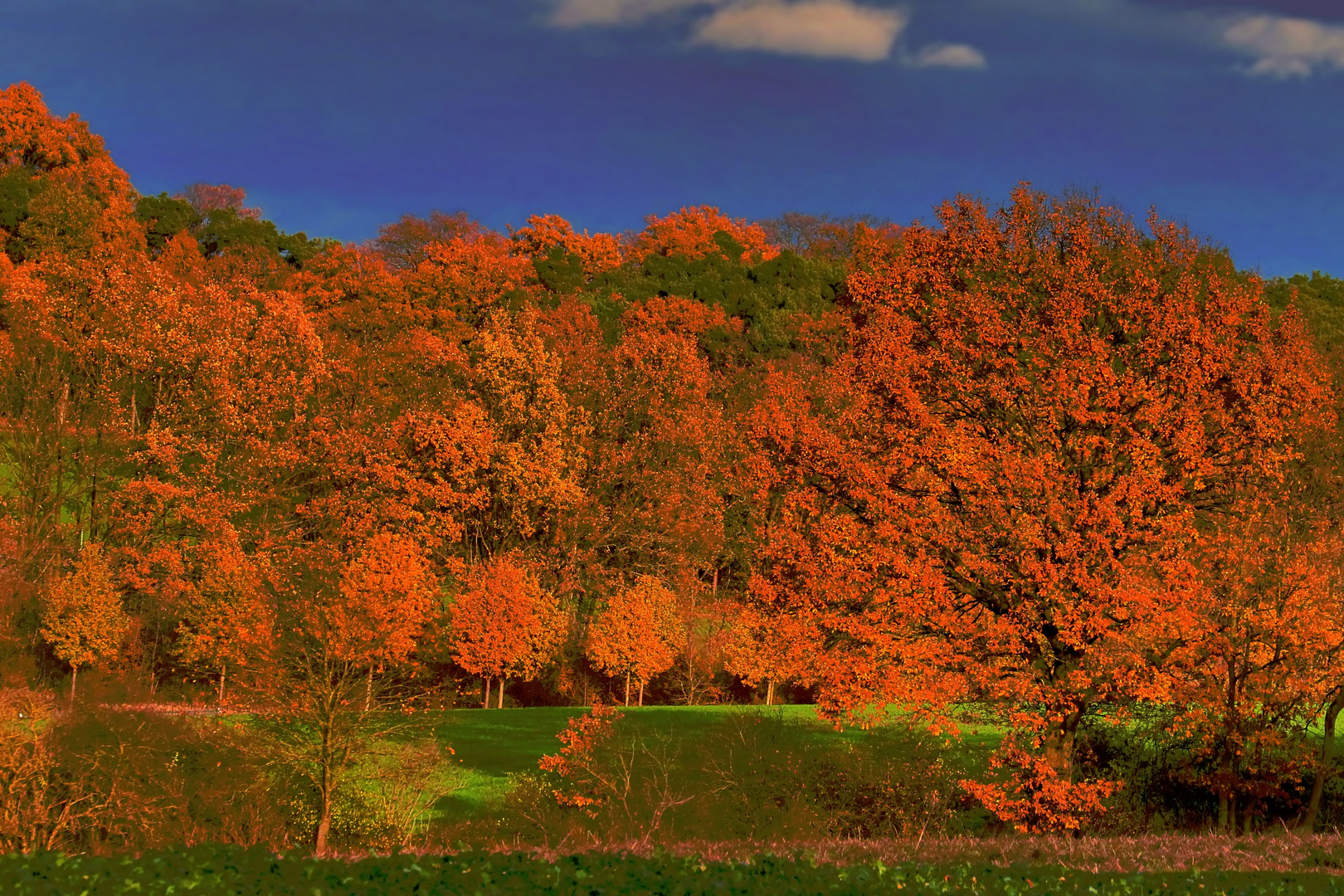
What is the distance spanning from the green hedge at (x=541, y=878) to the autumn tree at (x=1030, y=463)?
10528 millimetres

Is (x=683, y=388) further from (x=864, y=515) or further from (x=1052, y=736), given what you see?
(x=1052, y=736)

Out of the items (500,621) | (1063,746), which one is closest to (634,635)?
(500,621)

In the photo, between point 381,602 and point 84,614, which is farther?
point 84,614

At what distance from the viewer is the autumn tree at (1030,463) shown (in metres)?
22.7

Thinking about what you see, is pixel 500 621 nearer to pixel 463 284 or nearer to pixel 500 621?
pixel 500 621

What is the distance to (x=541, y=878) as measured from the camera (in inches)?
422

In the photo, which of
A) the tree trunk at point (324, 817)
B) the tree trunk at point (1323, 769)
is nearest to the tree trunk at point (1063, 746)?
the tree trunk at point (1323, 769)

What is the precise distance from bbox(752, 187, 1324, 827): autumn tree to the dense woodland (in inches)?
4.5

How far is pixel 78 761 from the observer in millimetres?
27203

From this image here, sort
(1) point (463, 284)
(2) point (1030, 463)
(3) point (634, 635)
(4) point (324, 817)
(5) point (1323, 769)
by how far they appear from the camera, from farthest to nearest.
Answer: (1) point (463, 284) < (3) point (634, 635) < (4) point (324, 817) < (5) point (1323, 769) < (2) point (1030, 463)

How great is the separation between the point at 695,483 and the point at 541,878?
44.9 metres

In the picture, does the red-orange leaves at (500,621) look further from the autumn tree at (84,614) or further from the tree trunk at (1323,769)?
the tree trunk at (1323,769)

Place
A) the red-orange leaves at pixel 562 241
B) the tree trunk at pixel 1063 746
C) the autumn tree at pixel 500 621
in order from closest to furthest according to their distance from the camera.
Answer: the tree trunk at pixel 1063 746, the autumn tree at pixel 500 621, the red-orange leaves at pixel 562 241

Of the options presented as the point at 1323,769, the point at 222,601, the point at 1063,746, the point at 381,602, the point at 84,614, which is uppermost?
the point at 381,602
